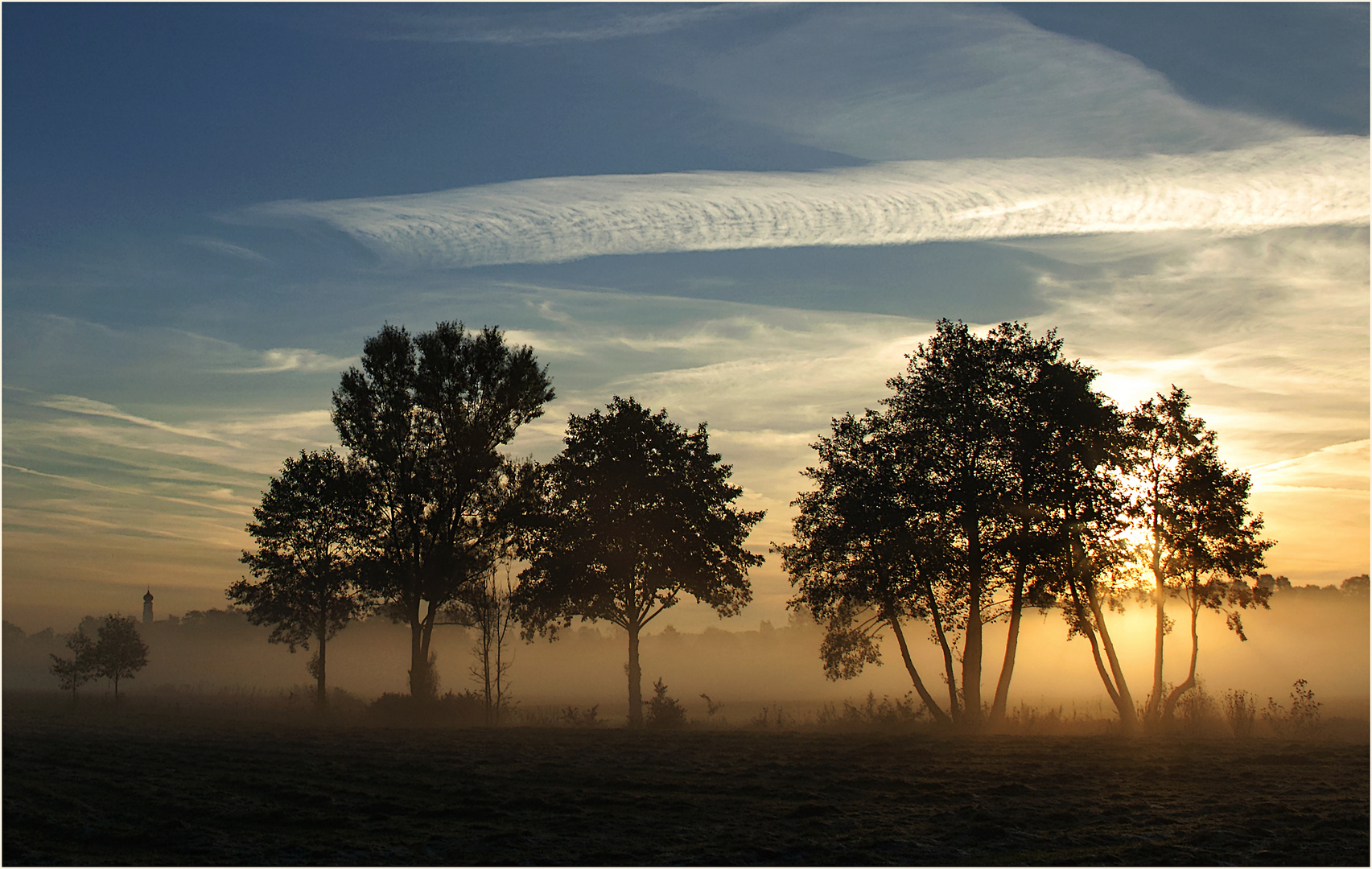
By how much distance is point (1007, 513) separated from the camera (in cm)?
3278

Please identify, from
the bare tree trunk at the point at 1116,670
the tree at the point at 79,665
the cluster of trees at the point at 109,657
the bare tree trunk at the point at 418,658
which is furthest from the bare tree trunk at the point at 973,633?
the tree at the point at 79,665

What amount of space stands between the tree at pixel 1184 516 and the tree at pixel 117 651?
222ft

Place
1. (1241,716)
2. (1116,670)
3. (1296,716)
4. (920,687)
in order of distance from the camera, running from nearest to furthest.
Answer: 1. (1241,716)
2. (1296,716)
3. (1116,670)
4. (920,687)

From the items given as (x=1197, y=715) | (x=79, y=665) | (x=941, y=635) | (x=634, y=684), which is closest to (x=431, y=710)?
(x=634, y=684)

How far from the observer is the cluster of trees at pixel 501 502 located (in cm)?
4016

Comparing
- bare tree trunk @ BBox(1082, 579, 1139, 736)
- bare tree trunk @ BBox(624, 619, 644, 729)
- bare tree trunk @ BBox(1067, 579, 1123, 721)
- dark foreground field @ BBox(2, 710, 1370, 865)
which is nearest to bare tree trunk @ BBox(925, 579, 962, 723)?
bare tree trunk @ BBox(1067, 579, 1123, 721)

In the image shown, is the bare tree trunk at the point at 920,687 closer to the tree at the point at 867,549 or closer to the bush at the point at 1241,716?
the tree at the point at 867,549

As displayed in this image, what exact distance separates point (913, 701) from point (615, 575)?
14.5 meters

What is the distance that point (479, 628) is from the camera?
44.5 m

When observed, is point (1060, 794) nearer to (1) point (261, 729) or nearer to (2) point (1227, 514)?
(2) point (1227, 514)

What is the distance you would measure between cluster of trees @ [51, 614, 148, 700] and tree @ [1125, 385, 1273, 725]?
67.6m

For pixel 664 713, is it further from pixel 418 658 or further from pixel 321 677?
pixel 321 677

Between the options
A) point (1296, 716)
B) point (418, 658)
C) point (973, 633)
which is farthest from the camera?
point (418, 658)

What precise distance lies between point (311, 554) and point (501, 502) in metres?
15.3
